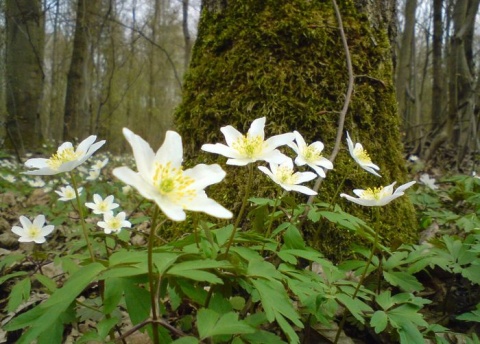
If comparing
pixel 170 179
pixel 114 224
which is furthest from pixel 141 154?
pixel 114 224

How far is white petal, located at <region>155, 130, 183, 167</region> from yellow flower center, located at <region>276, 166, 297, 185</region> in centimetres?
54

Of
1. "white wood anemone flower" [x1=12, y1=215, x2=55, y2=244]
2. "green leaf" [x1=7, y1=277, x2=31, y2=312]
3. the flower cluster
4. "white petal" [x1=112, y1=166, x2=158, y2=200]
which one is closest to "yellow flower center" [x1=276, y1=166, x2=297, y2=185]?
the flower cluster

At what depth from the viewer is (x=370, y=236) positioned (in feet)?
4.83

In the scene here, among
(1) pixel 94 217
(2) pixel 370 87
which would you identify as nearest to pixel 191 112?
(2) pixel 370 87

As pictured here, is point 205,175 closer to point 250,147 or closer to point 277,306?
point 250,147

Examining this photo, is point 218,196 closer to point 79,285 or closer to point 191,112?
point 191,112

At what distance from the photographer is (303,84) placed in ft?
7.44

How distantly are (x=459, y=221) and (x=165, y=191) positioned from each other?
5.24 ft

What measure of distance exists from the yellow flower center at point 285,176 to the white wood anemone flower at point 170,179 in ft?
1.59

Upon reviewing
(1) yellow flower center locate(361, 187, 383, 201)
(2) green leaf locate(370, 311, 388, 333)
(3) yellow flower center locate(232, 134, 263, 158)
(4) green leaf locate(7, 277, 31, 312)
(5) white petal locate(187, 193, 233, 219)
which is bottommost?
(4) green leaf locate(7, 277, 31, 312)

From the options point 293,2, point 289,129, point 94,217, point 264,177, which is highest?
point 293,2

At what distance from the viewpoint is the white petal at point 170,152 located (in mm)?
1031

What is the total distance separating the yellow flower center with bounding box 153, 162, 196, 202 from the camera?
36.8 inches

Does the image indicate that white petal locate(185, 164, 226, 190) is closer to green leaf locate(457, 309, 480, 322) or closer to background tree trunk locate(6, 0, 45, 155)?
green leaf locate(457, 309, 480, 322)
